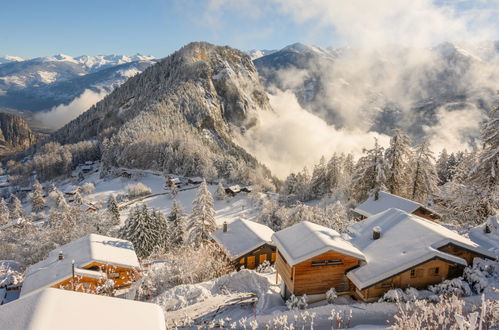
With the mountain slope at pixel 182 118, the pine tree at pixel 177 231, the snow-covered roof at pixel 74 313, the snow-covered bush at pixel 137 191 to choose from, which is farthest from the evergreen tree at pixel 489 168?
the mountain slope at pixel 182 118

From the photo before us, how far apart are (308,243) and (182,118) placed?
436 feet

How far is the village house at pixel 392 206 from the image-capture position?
3027 centimetres

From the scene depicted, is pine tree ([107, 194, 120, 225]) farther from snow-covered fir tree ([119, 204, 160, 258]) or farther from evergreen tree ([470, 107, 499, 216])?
evergreen tree ([470, 107, 499, 216])

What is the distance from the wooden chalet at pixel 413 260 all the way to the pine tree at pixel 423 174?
23.9 meters

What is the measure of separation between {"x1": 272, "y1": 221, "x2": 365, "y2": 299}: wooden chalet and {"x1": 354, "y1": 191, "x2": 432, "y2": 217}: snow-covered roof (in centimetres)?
1436

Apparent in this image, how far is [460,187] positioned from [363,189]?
532 inches

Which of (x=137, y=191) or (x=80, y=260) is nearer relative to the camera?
(x=80, y=260)

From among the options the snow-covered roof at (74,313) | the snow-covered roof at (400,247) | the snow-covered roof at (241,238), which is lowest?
the snow-covered roof at (241,238)

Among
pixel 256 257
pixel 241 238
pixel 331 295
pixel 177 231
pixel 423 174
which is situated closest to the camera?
pixel 331 295

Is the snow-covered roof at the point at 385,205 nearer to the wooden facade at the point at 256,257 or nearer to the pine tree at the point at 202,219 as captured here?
the wooden facade at the point at 256,257

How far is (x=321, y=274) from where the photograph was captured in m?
17.2

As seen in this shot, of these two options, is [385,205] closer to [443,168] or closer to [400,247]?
[400,247]

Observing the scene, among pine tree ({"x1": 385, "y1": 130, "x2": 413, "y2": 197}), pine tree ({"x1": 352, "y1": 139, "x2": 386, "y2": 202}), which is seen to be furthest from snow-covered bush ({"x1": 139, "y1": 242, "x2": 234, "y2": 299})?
pine tree ({"x1": 385, "y1": 130, "x2": 413, "y2": 197})

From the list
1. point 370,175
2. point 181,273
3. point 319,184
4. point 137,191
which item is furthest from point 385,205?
point 137,191
